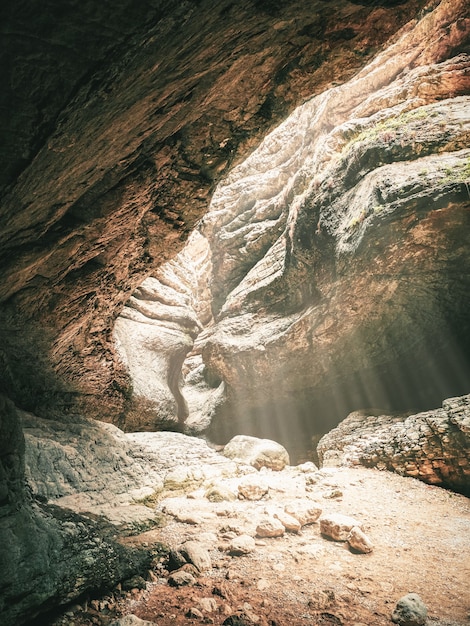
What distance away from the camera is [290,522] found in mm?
4434

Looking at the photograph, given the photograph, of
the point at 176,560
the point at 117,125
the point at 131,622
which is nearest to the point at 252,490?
the point at 176,560

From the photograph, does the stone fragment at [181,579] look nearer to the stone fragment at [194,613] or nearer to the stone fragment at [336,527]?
the stone fragment at [194,613]

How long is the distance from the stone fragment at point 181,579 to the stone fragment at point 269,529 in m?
1.34

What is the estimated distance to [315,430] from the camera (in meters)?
14.1

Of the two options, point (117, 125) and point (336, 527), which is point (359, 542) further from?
point (117, 125)

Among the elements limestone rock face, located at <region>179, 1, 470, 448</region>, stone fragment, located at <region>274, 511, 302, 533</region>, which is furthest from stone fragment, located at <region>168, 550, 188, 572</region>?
limestone rock face, located at <region>179, 1, 470, 448</region>

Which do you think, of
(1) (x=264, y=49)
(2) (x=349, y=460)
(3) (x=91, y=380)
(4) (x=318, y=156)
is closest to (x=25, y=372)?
(3) (x=91, y=380)

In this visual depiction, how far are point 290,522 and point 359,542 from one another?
3.22 feet

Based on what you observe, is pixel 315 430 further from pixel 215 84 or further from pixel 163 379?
pixel 215 84

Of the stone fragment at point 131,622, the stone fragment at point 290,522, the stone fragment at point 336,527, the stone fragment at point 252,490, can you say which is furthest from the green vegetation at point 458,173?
the stone fragment at point 131,622

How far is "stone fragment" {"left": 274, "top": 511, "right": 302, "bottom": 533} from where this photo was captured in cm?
441

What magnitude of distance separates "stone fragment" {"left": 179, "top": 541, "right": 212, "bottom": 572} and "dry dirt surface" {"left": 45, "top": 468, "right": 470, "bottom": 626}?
0.07 m

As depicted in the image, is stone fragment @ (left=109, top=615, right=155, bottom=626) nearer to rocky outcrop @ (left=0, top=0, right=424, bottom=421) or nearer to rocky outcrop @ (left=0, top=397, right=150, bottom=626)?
rocky outcrop @ (left=0, top=397, right=150, bottom=626)

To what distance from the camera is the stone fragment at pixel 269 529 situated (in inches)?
167
